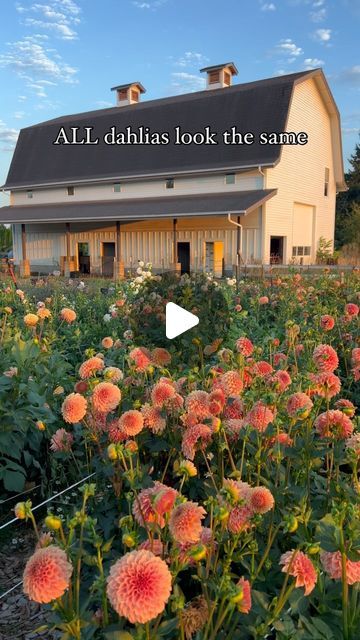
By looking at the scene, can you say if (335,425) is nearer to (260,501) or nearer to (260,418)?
(260,418)

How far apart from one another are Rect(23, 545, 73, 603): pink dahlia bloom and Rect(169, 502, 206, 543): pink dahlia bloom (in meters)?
0.19

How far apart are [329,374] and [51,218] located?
2237 centimetres

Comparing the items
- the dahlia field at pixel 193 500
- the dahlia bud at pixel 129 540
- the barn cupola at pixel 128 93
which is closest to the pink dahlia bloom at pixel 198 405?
the dahlia field at pixel 193 500

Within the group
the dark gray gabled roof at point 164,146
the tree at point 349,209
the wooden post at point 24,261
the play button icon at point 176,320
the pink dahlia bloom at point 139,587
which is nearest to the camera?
the pink dahlia bloom at point 139,587

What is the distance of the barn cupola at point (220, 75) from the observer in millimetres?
23562

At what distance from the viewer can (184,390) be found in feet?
6.38

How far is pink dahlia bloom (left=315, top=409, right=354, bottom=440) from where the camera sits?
1571 millimetres

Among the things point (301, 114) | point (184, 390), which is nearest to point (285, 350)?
point (184, 390)

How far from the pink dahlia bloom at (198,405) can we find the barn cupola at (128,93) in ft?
89.2

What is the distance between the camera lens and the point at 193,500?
5.71 feet

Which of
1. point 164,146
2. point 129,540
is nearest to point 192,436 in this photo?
point 129,540

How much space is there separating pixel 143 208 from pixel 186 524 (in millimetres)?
20863

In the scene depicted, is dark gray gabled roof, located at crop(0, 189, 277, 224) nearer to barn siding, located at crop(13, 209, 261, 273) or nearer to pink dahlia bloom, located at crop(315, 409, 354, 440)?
barn siding, located at crop(13, 209, 261, 273)

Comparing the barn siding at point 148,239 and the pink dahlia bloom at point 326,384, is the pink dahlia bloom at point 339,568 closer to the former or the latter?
the pink dahlia bloom at point 326,384
